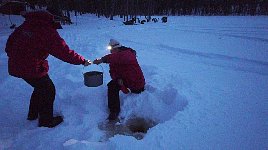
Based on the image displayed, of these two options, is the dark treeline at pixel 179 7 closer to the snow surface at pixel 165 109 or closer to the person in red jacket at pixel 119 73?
the snow surface at pixel 165 109

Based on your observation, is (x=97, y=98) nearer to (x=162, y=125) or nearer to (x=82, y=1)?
(x=162, y=125)

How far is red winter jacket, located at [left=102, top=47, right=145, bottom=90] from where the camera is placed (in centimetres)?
408

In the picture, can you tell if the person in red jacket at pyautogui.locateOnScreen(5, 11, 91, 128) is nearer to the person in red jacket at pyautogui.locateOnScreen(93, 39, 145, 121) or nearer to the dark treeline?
the person in red jacket at pyautogui.locateOnScreen(93, 39, 145, 121)

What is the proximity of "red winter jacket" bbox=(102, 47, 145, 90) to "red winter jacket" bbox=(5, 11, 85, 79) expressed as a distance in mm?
1038

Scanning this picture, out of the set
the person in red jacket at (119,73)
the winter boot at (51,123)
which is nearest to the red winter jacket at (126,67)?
the person in red jacket at (119,73)

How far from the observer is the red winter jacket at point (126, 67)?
4.08 meters

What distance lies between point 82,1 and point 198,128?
6312 cm

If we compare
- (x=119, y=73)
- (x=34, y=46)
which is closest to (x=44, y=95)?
(x=34, y=46)

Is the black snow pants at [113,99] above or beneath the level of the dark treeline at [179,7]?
beneath

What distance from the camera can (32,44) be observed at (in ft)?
10.4

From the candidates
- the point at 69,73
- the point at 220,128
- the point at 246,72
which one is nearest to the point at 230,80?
the point at 246,72

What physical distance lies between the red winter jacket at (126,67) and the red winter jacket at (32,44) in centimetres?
104

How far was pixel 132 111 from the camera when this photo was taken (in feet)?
13.8

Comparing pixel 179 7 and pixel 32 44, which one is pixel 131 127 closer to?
pixel 32 44
